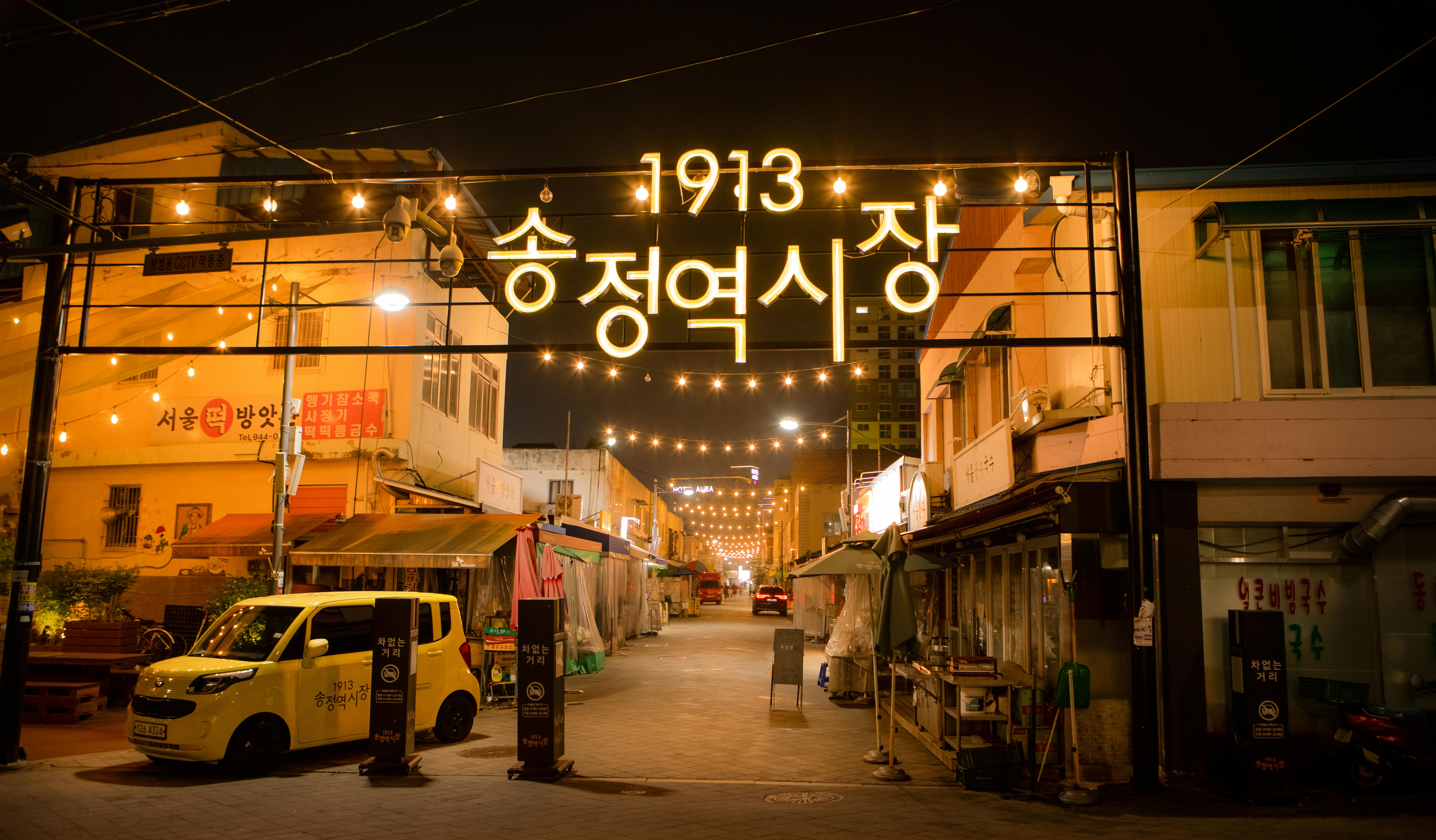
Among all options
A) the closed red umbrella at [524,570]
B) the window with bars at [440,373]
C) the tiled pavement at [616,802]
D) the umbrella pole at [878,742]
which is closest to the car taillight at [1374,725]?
the tiled pavement at [616,802]

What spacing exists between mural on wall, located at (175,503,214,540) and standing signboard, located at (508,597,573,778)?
12898 mm

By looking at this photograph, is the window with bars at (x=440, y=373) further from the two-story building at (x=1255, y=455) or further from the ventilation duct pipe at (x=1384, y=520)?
the ventilation duct pipe at (x=1384, y=520)

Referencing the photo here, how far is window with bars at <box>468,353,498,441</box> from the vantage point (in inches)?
942

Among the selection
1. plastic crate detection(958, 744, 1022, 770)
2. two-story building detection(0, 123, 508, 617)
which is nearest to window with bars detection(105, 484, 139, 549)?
two-story building detection(0, 123, 508, 617)

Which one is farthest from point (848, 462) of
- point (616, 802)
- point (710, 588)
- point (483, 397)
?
point (710, 588)

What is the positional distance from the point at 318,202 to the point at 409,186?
225 centimetres

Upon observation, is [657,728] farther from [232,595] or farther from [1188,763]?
[232,595]

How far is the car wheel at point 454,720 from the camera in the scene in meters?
11.3

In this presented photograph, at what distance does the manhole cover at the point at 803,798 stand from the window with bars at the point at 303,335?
15.2 metres

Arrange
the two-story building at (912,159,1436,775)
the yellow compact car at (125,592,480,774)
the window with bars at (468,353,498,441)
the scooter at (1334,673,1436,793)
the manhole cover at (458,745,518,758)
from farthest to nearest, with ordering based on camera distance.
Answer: the window with bars at (468,353,498,441) < the manhole cover at (458,745,518,758) < the two-story building at (912,159,1436,775) < the yellow compact car at (125,592,480,774) < the scooter at (1334,673,1436,793)

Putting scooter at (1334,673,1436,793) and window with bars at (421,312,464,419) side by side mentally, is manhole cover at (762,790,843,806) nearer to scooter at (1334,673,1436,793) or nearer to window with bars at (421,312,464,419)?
scooter at (1334,673,1436,793)

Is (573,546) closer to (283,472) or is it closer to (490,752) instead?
(283,472)

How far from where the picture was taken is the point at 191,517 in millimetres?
19266

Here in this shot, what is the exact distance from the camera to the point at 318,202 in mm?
19984
